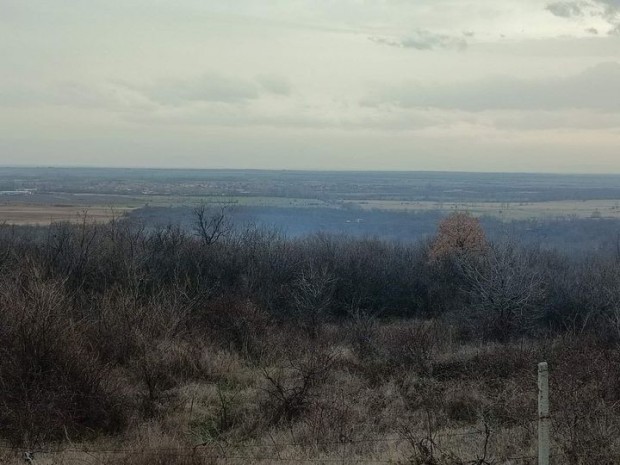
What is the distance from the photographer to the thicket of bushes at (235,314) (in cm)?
1018

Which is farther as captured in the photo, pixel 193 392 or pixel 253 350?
pixel 253 350

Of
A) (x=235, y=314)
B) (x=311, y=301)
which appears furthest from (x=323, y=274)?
(x=235, y=314)

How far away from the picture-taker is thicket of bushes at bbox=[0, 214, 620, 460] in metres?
10.2

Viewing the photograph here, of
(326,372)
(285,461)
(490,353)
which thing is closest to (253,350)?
(326,372)

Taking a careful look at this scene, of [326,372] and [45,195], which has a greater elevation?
[45,195]

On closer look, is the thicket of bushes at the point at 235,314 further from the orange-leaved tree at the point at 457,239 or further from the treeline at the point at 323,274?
the orange-leaved tree at the point at 457,239

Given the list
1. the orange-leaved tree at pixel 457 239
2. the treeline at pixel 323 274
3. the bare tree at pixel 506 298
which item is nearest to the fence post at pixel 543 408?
the treeline at pixel 323 274

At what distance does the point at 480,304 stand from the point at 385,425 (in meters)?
16.2

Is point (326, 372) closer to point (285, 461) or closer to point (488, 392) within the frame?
point (488, 392)

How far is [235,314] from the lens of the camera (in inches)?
798

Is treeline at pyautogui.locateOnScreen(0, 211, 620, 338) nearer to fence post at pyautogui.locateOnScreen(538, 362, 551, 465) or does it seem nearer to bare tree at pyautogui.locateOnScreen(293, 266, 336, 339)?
bare tree at pyautogui.locateOnScreen(293, 266, 336, 339)

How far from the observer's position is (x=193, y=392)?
13.0 meters

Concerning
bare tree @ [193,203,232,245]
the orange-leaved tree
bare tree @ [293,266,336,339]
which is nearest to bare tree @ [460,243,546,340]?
bare tree @ [293,266,336,339]

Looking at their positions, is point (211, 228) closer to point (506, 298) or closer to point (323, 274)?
point (323, 274)
